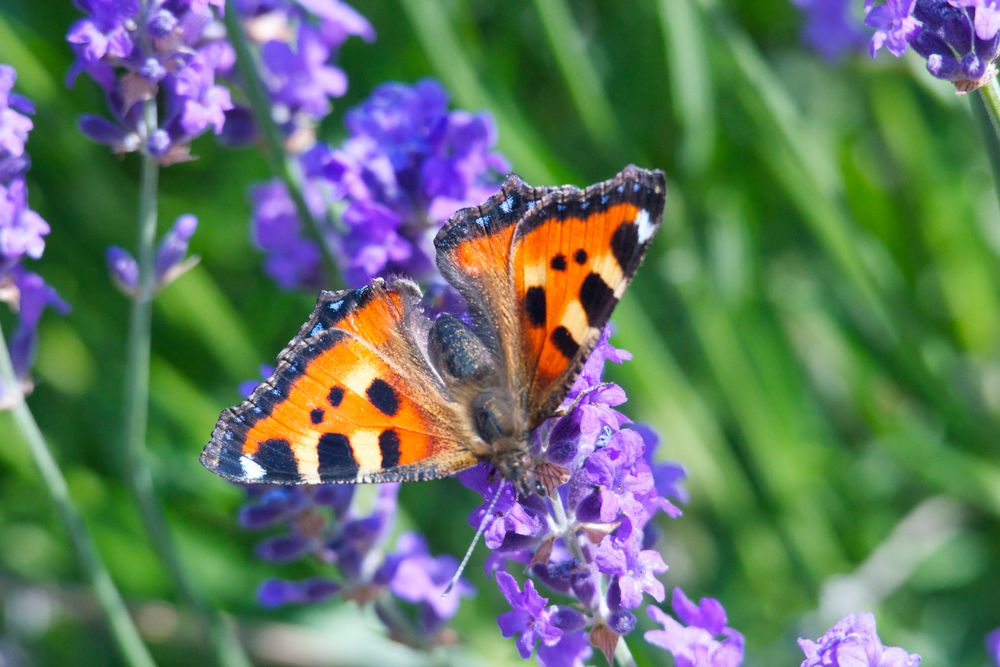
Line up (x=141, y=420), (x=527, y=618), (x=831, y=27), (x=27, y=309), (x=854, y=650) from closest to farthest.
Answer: (x=854, y=650), (x=527, y=618), (x=27, y=309), (x=141, y=420), (x=831, y=27)

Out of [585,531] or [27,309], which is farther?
[27,309]

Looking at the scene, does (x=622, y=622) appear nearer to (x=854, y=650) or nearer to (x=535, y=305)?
(x=854, y=650)

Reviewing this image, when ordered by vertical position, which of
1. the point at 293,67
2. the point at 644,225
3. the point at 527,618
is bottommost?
the point at 527,618

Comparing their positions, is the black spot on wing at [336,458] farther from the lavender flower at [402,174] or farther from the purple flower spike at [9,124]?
the purple flower spike at [9,124]

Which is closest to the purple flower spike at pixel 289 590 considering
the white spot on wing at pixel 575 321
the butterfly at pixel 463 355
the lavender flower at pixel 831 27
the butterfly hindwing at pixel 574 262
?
the butterfly at pixel 463 355

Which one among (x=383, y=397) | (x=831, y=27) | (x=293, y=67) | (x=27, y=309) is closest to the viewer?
(x=383, y=397)

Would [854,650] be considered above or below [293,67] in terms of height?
below

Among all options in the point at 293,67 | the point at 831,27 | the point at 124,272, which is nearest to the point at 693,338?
the point at 831,27
